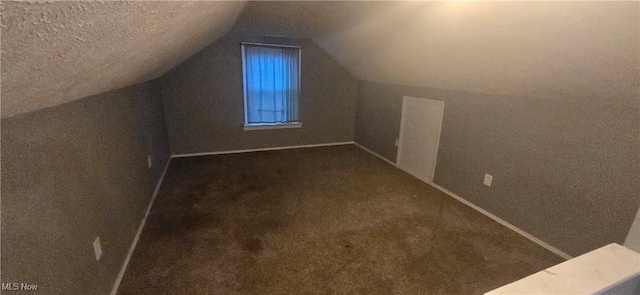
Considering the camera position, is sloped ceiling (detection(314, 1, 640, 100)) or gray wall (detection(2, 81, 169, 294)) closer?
gray wall (detection(2, 81, 169, 294))

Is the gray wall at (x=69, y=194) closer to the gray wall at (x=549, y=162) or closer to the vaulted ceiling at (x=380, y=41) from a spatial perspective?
the vaulted ceiling at (x=380, y=41)

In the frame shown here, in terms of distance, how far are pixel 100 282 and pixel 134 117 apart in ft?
4.77

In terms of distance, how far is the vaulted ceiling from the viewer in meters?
0.58

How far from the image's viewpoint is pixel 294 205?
2.77 metres

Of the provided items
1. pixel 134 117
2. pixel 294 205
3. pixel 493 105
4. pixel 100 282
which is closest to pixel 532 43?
pixel 493 105

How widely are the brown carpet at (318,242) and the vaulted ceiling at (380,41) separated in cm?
120

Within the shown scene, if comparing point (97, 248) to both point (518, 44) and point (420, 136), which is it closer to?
point (518, 44)

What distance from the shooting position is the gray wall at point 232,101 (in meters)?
3.98

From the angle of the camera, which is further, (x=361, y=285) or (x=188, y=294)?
(x=361, y=285)

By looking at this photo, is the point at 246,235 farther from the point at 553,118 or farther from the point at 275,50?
the point at 275,50

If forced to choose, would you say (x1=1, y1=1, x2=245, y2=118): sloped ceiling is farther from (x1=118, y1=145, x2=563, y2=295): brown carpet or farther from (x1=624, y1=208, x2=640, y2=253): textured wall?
(x1=624, y1=208, x2=640, y2=253): textured wall

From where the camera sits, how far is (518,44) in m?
1.76
